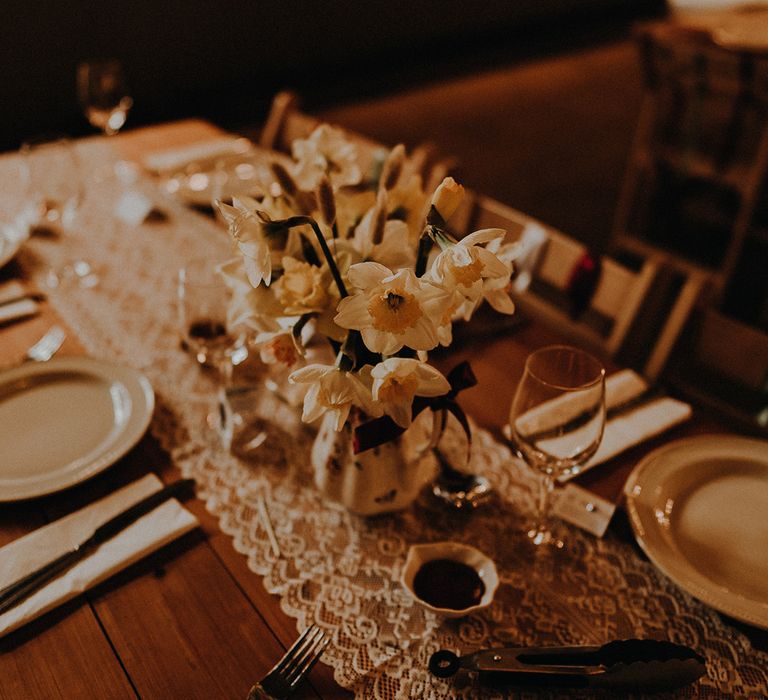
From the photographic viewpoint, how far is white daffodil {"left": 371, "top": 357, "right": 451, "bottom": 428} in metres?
0.67

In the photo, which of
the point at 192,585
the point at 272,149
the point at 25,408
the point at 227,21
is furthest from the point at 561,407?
the point at 227,21

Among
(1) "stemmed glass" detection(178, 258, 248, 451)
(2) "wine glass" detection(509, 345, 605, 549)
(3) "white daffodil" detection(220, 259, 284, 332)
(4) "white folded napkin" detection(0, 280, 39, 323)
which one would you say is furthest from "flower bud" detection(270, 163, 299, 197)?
(4) "white folded napkin" detection(0, 280, 39, 323)

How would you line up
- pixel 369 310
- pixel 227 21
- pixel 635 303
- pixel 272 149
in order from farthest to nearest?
pixel 227 21
pixel 272 149
pixel 635 303
pixel 369 310

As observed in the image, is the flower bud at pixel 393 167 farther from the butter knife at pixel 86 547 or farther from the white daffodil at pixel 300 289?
the butter knife at pixel 86 547

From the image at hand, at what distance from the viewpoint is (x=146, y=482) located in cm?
94

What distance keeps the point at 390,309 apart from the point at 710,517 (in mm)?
513

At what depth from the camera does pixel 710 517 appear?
0.88m

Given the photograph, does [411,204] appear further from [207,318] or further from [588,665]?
[588,665]

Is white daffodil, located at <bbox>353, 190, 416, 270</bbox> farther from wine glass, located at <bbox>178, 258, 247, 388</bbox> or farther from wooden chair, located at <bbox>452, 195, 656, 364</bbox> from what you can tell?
wooden chair, located at <bbox>452, 195, 656, 364</bbox>

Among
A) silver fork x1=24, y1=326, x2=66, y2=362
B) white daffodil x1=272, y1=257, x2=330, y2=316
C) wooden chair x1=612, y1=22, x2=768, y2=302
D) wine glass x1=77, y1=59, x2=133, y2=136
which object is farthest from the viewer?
wooden chair x1=612, y1=22, x2=768, y2=302

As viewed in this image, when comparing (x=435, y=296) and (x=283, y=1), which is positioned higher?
(x=435, y=296)

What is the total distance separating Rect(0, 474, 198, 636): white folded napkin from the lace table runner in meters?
0.06

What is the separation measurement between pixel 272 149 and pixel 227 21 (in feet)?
9.40

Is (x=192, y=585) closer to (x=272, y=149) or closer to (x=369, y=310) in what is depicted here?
(x=369, y=310)
